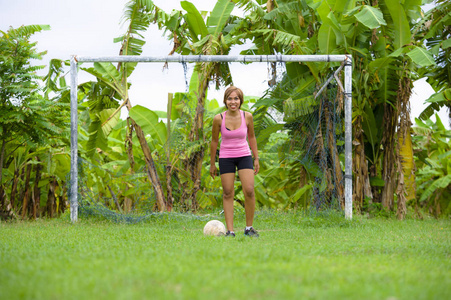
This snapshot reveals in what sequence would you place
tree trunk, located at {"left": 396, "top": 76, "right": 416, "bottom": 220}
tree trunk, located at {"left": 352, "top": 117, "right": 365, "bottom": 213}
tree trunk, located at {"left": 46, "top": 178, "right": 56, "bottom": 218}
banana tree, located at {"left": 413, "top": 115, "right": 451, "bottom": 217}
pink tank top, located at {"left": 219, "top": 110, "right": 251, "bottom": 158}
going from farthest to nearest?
banana tree, located at {"left": 413, "top": 115, "right": 451, "bottom": 217} → tree trunk, located at {"left": 46, "top": 178, "right": 56, "bottom": 218} → tree trunk, located at {"left": 352, "top": 117, "right": 365, "bottom": 213} → tree trunk, located at {"left": 396, "top": 76, "right": 416, "bottom": 220} → pink tank top, located at {"left": 219, "top": 110, "right": 251, "bottom": 158}

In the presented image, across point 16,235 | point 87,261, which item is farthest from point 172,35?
point 87,261

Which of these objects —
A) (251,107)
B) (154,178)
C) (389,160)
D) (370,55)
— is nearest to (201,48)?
(251,107)

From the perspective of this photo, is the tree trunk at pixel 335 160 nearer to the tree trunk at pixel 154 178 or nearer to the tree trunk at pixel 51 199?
the tree trunk at pixel 154 178

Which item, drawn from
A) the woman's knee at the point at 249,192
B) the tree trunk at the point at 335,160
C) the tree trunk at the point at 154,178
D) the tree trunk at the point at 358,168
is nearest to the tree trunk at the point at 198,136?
the tree trunk at the point at 154,178

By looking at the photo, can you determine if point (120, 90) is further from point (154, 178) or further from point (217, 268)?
point (217, 268)

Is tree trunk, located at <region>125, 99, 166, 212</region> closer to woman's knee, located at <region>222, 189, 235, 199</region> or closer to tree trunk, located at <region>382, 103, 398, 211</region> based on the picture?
woman's knee, located at <region>222, 189, 235, 199</region>

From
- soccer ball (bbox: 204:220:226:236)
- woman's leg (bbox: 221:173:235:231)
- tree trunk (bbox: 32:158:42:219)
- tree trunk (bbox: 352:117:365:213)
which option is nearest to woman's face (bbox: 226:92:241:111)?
woman's leg (bbox: 221:173:235:231)

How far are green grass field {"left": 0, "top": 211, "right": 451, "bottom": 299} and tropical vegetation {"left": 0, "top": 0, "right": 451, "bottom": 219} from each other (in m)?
3.59

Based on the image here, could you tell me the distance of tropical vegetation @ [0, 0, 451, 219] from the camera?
909 cm

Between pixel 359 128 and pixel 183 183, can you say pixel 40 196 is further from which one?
pixel 359 128

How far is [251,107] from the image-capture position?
34.5 feet

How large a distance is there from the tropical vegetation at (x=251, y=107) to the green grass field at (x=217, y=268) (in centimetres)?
359

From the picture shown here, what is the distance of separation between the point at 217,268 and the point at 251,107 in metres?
7.23

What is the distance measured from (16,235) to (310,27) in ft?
25.0
